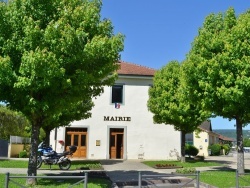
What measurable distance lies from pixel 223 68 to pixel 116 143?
1644cm

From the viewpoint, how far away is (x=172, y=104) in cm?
2253

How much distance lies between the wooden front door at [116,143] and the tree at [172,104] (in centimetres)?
527

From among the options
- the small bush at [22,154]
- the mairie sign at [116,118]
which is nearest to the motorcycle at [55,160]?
the small bush at [22,154]

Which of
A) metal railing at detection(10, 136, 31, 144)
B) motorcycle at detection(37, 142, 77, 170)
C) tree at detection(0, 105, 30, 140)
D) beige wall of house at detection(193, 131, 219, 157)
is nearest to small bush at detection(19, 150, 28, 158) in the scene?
metal railing at detection(10, 136, 31, 144)

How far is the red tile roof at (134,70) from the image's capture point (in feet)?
97.5

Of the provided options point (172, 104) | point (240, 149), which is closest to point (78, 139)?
point (172, 104)

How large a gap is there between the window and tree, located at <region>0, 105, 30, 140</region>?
939 centimetres

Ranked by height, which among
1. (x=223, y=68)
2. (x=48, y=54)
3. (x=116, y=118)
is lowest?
(x=116, y=118)

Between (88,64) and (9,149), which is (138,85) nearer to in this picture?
(9,149)

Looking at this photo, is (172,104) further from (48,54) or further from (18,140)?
(18,140)

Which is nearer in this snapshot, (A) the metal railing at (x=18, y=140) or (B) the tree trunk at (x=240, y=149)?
(B) the tree trunk at (x=240, y=149)

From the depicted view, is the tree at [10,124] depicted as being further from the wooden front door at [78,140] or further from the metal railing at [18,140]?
the wooden front door at [78,140]

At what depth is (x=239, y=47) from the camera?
1420cm

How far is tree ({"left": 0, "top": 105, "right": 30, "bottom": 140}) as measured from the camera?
3225cm
